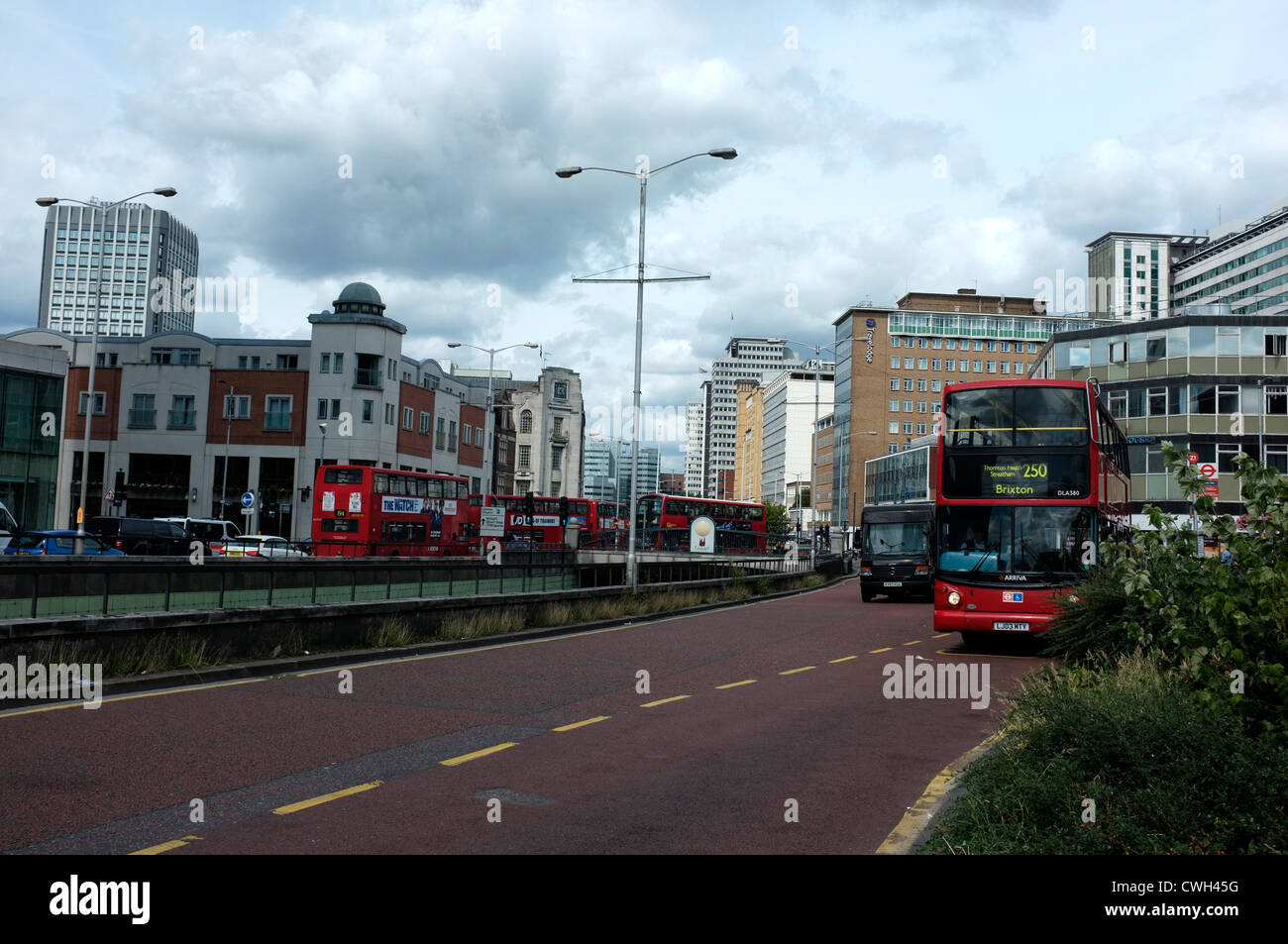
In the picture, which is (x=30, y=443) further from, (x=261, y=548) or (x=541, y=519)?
(x=541, y=519)

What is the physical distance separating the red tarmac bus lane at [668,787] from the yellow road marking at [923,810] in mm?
124

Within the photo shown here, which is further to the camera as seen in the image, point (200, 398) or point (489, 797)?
point (200, 398)

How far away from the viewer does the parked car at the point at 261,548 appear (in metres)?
36.1

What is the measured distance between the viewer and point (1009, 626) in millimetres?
17125

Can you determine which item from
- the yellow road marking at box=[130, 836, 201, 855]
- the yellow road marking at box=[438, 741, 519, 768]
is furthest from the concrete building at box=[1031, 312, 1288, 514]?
→ the yellow road marking at box=[130, 836, 201, 855]

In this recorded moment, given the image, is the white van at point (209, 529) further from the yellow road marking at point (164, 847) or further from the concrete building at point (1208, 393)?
the concrete building at point (1208, 393)

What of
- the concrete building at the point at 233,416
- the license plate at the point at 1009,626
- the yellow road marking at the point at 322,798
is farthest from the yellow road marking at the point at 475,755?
the concrete building at the point at 233,416

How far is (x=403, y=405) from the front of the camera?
7000cm

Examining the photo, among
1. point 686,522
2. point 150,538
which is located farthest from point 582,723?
point 686,522

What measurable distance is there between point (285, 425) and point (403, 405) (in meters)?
7.64

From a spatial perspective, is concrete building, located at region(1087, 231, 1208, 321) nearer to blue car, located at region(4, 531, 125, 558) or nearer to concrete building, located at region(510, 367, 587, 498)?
concrete building, located at region(510, 367, 587, 498)
